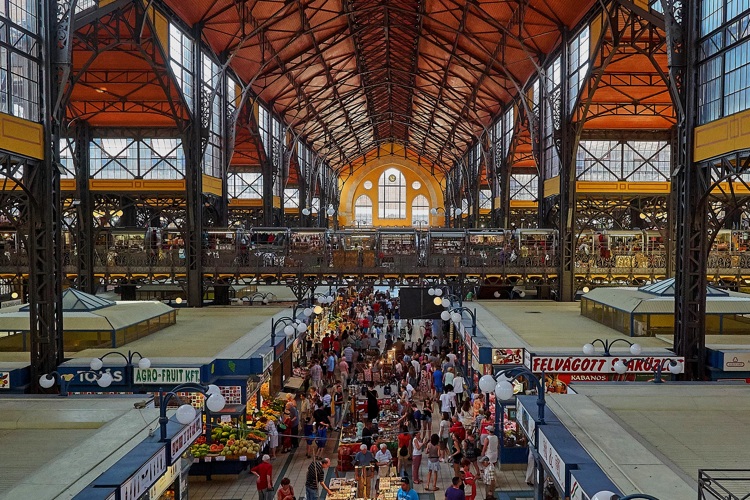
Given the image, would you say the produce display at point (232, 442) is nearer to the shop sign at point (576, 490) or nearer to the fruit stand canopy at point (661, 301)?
the shop sign at point (576, 490)

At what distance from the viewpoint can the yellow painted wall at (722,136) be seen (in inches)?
513

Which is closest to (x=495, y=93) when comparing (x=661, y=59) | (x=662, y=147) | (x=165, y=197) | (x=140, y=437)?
(x=662, y=147)

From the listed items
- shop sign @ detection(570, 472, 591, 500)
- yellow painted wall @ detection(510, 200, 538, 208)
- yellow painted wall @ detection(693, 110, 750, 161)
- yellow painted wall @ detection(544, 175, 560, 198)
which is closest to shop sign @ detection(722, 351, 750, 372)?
yellow painted wall @ detection(693, 110, 750, 161)

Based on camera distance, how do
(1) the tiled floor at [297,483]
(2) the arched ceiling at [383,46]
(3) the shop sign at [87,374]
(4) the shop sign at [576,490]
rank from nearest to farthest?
(4) the shop sign at [576,490]
(1) the tiled floor at [297,483]
(3) the shop sign at [87,374]
(2) the arched ceiling at [383,46]

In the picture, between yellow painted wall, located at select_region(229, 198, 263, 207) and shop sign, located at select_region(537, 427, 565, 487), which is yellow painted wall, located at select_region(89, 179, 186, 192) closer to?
yellow painted wall, located at select_region(229, 198, 263, 207)

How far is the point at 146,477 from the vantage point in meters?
7.61

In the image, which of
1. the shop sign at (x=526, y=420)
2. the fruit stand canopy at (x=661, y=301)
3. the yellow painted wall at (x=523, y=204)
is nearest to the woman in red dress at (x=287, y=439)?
the shop sign at (x=526, y=420)

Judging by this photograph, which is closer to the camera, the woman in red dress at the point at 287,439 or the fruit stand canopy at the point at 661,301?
the woman in red dress at the point at 287,439

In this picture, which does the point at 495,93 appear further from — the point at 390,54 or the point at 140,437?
the point at 140,437

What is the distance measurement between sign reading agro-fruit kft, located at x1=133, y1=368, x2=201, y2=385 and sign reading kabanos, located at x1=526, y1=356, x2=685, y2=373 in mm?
7727

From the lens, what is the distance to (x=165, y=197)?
29297 mm

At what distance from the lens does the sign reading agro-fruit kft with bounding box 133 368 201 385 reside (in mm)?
13625

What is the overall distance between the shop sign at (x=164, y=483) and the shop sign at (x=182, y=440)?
0.20 metres

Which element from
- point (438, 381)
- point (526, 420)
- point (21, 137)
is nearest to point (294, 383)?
point (438, 381)
